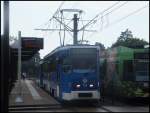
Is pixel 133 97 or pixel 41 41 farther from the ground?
pixel 41 41

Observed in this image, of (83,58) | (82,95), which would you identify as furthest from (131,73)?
(82,95)

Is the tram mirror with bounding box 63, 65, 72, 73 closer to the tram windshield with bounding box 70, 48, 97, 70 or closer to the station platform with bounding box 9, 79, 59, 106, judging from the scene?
the tram windshield with bounding box 70, 48, 97, 70

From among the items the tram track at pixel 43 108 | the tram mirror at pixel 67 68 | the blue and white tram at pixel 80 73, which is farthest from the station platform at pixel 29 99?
the tram mirror at pixel 67 68

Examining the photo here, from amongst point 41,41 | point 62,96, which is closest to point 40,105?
point 62,96

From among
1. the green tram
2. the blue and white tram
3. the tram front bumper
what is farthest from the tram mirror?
the green tram

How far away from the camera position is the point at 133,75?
2656 centimetres

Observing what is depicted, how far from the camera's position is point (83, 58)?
26109 millimetres

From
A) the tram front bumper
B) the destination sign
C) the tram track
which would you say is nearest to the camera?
the tram track

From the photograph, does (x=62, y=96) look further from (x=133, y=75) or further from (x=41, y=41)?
(x=41, y=41)

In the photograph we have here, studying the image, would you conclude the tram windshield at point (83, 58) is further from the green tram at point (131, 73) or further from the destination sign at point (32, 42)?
the destination sign at point (32, 42)

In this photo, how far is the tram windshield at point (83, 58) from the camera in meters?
26.0

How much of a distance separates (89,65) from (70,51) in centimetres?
113

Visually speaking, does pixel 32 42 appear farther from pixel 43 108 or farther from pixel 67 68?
pixel 43 108

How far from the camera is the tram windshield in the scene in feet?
85.3
